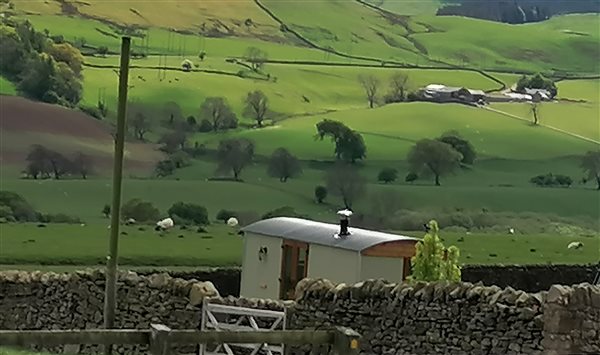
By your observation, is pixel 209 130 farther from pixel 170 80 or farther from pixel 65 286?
pixel 65 286

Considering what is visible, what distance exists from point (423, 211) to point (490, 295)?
67.9m

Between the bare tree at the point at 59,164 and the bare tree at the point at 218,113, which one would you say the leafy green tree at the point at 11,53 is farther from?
the bare tree at the point at 218,113

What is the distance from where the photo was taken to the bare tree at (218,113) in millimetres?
90688

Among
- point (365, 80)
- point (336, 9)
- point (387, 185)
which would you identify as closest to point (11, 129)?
point (387, 185)

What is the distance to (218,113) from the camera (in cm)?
9138

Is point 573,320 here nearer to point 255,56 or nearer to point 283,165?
point 283,165

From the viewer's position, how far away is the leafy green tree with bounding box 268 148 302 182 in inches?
3342

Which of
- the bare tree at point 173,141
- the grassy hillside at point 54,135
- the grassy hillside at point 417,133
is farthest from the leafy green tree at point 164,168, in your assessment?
the grassy hillside at point 417,133

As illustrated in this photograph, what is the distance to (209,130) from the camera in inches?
3546

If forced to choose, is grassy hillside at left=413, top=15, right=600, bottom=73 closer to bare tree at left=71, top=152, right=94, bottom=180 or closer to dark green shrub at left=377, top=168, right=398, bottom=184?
dark green shrub at left=377, top=168, right=398, bottom=184

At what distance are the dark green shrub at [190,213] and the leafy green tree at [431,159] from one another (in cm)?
2361

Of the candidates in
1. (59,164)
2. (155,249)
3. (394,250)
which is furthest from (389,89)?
(394,250)

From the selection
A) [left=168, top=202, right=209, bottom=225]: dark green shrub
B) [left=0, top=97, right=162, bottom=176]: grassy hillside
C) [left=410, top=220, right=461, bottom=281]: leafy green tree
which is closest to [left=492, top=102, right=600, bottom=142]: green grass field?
[left=0, top=97, right=162, bottom=176]: grassy hillside

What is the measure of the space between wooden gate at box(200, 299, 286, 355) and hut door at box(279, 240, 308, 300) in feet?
15.6
